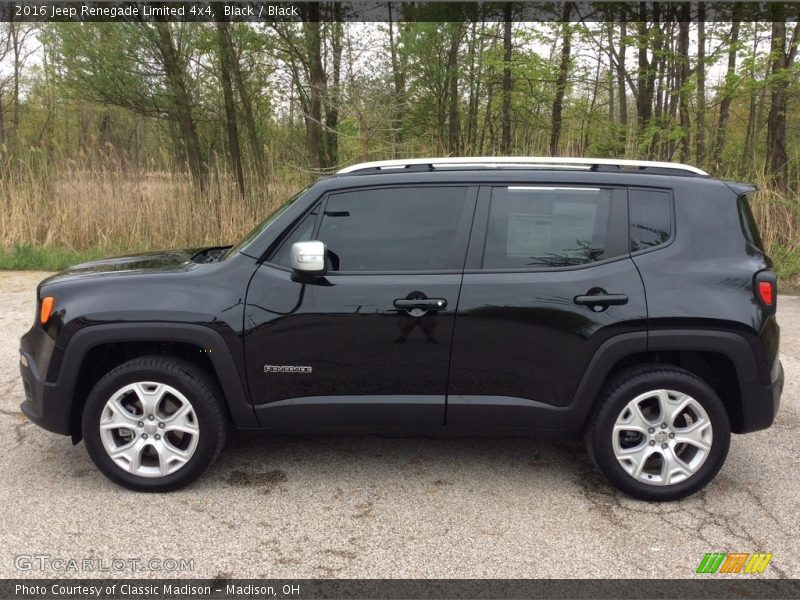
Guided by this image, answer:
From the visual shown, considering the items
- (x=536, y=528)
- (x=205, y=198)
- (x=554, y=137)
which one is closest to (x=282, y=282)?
(x=536, y=528)

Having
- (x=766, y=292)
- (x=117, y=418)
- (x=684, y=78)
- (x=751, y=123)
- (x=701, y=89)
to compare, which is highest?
(x=684, y=78)

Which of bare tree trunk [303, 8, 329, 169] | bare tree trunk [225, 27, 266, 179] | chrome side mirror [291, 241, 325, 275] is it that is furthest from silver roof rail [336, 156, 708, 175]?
bare tree trunk [225, 27, 266, 179]

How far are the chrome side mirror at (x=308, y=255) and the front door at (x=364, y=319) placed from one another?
6.5 inches

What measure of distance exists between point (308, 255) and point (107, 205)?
30.1 ft

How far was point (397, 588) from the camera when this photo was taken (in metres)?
2.56

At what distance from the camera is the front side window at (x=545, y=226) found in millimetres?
3291

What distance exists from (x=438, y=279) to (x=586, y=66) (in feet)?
49.2

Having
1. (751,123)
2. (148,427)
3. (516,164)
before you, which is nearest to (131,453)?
(148,427)

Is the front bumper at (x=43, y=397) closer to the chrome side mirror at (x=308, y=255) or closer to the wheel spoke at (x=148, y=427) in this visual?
the wheel spoke at (x=148, y=427)

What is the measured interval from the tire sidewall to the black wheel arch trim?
14cm

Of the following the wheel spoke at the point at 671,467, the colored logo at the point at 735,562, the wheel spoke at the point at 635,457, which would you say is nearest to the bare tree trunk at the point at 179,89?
the wheel spoke at the point at 635,457

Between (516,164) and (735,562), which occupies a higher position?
(516,164)

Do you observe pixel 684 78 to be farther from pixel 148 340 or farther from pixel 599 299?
pixel 148 340

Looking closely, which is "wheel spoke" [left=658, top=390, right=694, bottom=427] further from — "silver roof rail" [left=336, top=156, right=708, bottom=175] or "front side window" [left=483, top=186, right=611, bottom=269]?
"silver roof rail" [left=336, top=156, right=708, bottom=175]
